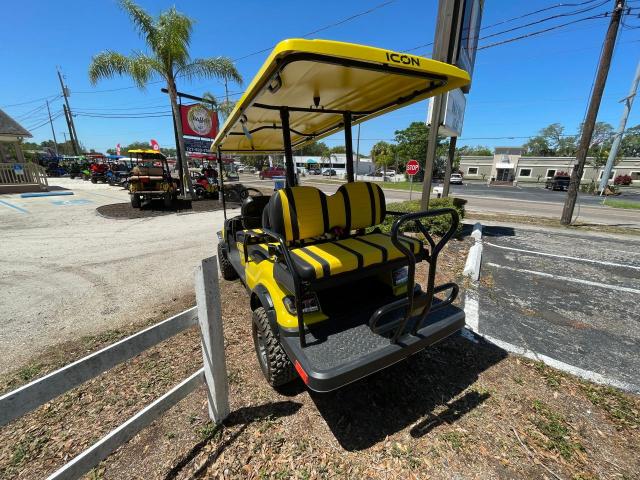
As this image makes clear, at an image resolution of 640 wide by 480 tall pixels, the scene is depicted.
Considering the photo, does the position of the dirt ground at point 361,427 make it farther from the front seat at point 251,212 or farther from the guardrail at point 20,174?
the guardrail at point 20,174

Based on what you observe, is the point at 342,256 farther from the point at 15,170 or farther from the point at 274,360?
the point at 15,170

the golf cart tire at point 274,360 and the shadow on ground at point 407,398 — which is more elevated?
the golf cart tire at point 274,360

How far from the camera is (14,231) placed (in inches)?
297

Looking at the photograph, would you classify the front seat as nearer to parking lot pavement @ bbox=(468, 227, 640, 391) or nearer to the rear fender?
the rear fender

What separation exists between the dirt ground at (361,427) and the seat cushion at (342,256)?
3.57 ft

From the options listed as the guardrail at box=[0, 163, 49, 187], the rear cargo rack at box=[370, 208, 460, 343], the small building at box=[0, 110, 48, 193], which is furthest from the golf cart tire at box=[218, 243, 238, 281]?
the guardrail at box=[0, 163, 49, 187]

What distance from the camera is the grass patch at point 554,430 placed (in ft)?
6.03

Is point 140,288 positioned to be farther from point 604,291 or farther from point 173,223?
point 604,291

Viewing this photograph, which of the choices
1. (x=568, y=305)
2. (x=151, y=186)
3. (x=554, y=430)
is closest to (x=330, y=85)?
(x=554, y=430)

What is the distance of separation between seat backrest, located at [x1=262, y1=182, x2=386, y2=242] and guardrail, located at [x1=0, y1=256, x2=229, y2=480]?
875mm

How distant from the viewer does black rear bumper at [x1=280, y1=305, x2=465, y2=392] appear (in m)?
1.70

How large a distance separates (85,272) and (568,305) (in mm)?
7510

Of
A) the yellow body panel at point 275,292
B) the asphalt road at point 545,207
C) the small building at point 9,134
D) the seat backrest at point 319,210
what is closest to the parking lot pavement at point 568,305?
the seat backrest at point 319,210

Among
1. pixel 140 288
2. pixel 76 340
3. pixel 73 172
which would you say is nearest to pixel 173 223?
pixel 140 288
